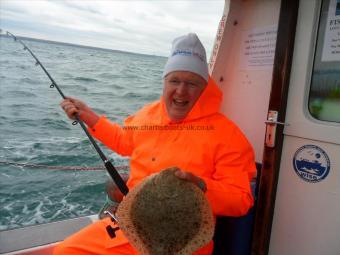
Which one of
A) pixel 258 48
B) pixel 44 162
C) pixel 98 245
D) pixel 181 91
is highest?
pixel 258 48

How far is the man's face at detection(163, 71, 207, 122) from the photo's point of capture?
2.43 meters

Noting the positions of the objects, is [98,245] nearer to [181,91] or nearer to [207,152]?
[207,152]

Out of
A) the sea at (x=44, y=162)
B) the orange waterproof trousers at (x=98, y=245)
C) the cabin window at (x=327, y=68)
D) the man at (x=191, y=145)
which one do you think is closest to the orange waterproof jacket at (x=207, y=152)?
the man at (x=191, y=145)

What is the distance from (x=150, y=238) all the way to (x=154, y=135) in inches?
37.5

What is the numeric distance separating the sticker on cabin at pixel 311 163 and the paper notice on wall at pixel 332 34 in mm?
659

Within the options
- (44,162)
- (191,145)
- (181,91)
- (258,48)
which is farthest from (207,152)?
(44,162)

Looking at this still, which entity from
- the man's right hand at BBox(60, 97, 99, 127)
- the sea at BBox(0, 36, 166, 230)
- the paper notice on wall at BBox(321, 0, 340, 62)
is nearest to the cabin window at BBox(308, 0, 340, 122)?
the paper notice on wall at BBox(321, 0, 340, 62)

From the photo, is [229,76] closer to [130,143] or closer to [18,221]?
[130,143]

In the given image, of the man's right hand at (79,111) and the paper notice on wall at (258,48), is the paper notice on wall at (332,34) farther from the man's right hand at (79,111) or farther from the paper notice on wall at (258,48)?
the man's right hand at (79,111)

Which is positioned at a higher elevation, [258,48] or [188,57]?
[258,48]

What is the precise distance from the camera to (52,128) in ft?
40.5

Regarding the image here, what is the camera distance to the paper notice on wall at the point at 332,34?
2.39 m

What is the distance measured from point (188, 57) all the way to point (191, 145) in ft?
2.05

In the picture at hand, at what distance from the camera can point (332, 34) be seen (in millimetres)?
2414
